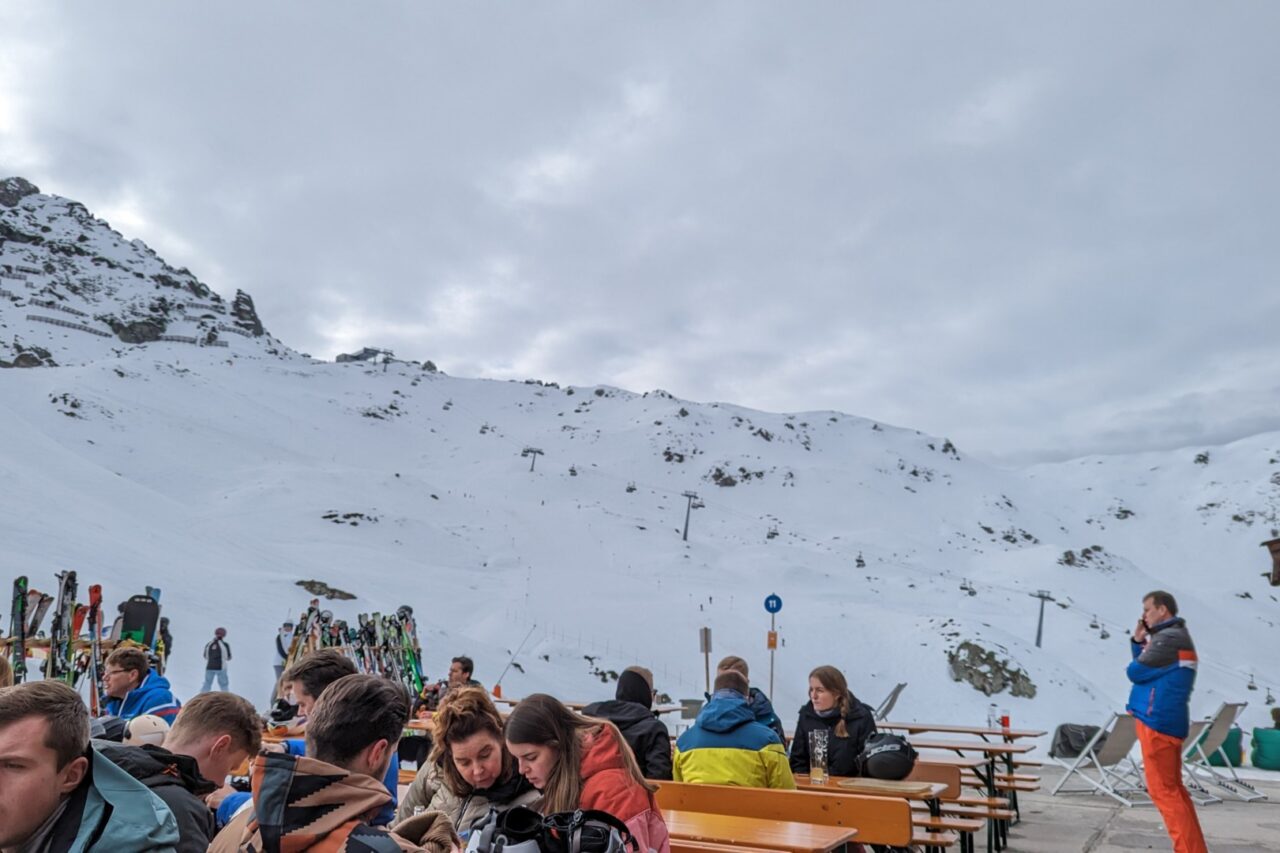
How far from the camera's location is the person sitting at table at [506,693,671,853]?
9.25ft

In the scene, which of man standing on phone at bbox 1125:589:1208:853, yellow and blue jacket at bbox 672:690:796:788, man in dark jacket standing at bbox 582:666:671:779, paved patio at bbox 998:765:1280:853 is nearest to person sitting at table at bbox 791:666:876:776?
yellow and blue jacket at bbox 672:690:796:788

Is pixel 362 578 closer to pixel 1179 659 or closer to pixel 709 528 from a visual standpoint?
pixel 1179 659

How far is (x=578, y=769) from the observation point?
2869 millimetres

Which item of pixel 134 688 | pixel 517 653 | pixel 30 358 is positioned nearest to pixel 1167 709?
pixel 134 688

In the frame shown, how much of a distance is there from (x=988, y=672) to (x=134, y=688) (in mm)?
23264

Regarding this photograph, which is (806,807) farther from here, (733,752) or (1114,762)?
(1114,762)

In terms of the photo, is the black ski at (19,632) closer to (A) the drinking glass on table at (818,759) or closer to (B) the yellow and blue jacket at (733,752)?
(B) the yellow and blue jacket at (733,752)

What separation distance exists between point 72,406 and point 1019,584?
52864mm

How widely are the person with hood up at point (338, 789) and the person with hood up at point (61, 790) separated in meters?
0.23

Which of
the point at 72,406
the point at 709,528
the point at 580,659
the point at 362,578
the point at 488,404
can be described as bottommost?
the point at 580,659

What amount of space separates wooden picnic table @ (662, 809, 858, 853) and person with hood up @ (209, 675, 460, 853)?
4.64 ft

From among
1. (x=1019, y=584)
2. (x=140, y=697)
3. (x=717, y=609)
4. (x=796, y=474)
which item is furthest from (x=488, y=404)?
(x=140, y=697)

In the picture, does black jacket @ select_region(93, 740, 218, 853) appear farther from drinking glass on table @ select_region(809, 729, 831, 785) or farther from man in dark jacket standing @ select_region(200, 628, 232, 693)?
man in dark jacket standing @ select_region(200, 628, 232, 693)

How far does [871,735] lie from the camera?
5.62 m
